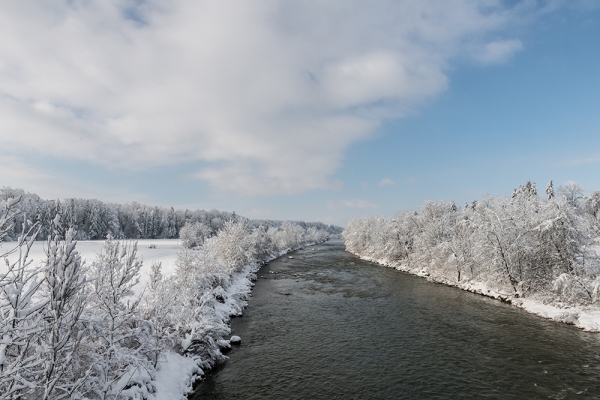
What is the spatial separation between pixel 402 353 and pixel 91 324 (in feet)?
61.1

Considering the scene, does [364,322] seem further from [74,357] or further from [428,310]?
[74,357]

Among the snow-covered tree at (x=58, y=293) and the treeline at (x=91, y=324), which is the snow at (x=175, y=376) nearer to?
the treeline at (x=91, y=324)

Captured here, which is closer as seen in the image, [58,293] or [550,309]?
[58,293]

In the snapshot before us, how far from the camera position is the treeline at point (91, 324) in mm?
6895

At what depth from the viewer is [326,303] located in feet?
109

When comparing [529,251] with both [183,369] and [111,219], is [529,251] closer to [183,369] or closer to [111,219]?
[183,369]

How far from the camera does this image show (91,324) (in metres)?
10.6

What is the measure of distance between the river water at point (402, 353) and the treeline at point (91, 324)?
298 cm

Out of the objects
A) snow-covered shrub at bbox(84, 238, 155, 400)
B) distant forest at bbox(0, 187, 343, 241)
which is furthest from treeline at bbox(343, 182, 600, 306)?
distant forest at bbox(0, 187, 343, 241)

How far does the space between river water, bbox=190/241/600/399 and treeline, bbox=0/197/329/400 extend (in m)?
2.98

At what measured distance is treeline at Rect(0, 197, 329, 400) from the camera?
6895mm

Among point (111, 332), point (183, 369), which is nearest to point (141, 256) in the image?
point (183, 369)

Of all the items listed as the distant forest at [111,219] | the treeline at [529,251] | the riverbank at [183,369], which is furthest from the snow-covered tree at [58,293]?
the distant forest at [111,219]

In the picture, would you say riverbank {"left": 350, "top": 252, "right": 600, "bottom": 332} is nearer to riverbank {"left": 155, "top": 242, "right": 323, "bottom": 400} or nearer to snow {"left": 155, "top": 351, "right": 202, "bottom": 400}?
riverbank {"left": 155, "top": 242, "right": 323, "bottom": 400}
